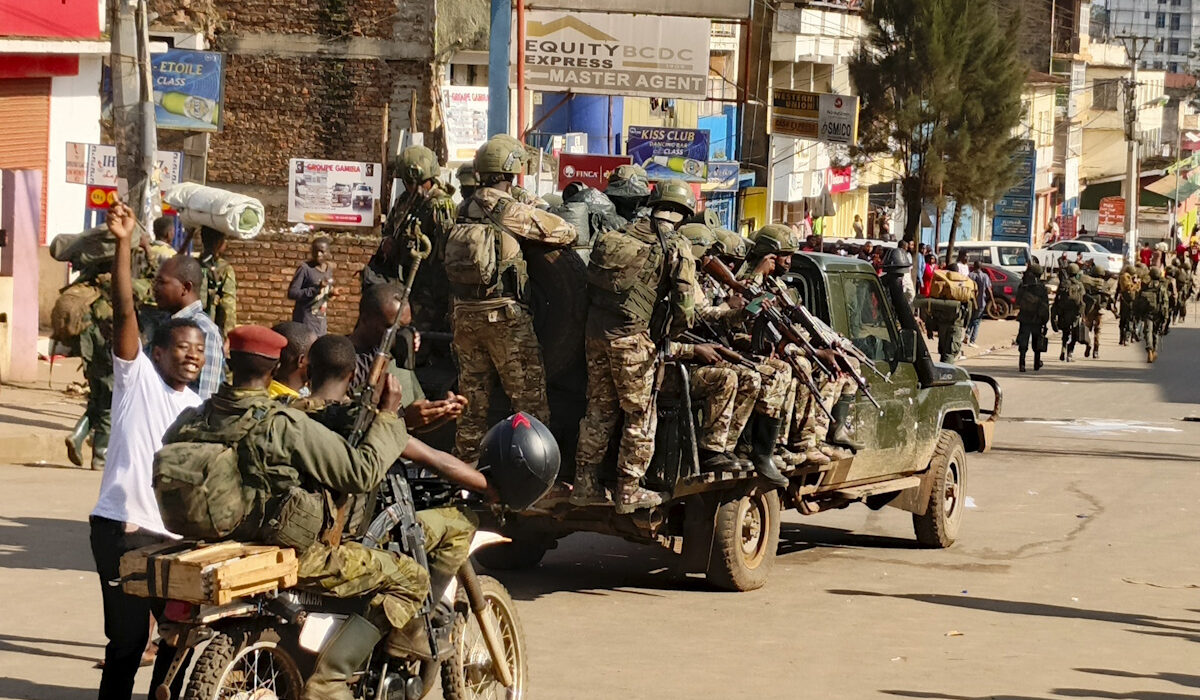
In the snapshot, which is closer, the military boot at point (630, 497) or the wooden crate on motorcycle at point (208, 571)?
the wooden crate on motorcycle at point (208, 571)

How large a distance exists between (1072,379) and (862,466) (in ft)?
58.8

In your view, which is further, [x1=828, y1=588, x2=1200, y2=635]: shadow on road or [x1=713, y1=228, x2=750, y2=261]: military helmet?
[x1=713, y1=228, x2=750, y2=261]: military helmet

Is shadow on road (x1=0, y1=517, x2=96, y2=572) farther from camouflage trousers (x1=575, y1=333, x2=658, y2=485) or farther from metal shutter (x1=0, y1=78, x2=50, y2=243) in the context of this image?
metal shutter (x1=0, y1=78, x2=50, y2=243)

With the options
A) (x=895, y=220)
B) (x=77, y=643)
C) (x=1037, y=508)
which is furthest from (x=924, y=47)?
(x=77, y=643)

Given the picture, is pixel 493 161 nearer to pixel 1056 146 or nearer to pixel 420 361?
pixel 420 361

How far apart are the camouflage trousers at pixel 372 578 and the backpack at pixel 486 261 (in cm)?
350

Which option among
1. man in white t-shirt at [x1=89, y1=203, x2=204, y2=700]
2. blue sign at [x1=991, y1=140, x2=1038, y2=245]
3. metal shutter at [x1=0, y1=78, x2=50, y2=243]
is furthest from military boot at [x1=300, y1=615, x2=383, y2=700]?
blue sign at [x1=991, y1=140, x2=1038, y2=245]

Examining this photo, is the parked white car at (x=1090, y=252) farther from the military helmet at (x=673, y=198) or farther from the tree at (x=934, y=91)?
the military helmet at (x=673, y=198)

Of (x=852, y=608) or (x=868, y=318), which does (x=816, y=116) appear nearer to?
(x=868, y=318)

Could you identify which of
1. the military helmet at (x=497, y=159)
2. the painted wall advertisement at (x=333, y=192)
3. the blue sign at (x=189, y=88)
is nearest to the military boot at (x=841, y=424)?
the military helmet at (x=497, y=159)

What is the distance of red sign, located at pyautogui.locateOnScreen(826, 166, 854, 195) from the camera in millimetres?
53656

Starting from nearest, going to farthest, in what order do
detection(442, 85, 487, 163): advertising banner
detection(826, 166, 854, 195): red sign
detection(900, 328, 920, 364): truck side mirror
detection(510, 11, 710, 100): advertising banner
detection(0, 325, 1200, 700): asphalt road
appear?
detection(0, 325, 1200, 700): asphalt road → detection(900, 328, 920, 364): truck side mirror → detection(510, 11, 710, 100): advertising banner → detection(442, 85, 487, 163): advertising banner → detection(826, 166, 854, 195): red sign

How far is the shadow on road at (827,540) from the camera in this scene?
12.4 meters

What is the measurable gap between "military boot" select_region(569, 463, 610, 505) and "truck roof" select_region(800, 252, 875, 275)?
247 centimetres
